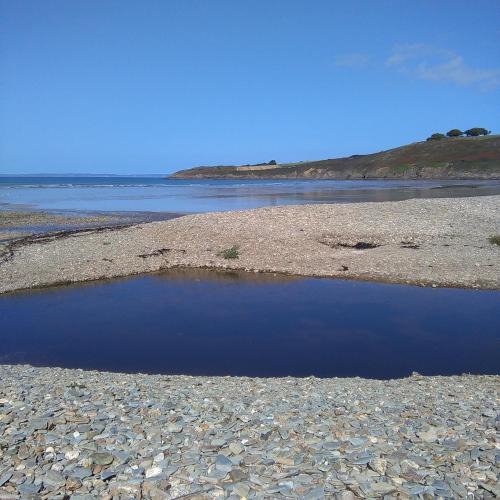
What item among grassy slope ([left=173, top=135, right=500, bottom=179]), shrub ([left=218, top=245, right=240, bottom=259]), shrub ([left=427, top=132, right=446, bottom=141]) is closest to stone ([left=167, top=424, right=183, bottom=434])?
shrub ([left=218, top=245, right=240, bottom=259])

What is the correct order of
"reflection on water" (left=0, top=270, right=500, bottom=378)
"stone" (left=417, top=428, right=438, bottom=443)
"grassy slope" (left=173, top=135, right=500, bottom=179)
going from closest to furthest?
"stone" (left=417, top=428, right=438, bottom=443) → "reflection on water" (left=0, top=270, right=500, bottom=378) → "grassy slope" (left=173, top=135, right=500, bottom=179)

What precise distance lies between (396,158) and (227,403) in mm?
123085

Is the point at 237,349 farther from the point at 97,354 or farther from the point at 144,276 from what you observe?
the point at 144,276

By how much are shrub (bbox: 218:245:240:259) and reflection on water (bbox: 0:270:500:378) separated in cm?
316

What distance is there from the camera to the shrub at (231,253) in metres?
22.0

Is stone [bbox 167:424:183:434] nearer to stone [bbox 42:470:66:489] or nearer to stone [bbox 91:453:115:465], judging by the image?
stone [bbox 91:453:115:465]

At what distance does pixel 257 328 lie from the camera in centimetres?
1355

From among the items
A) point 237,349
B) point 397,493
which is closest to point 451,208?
point 237,349

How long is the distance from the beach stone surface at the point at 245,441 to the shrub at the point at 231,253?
1355 cm

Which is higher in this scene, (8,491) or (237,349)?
(8,491)

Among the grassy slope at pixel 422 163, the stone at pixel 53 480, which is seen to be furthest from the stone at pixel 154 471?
the grassy slope at pixel 422 163

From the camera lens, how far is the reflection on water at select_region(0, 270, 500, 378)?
11.1 metres

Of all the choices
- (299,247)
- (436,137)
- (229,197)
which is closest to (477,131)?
(436,137)

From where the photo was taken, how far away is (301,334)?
12.9m
